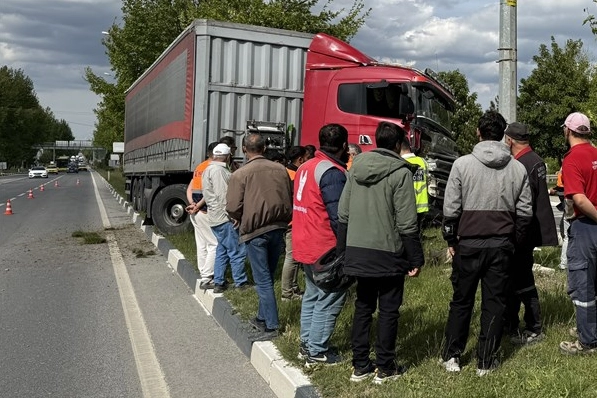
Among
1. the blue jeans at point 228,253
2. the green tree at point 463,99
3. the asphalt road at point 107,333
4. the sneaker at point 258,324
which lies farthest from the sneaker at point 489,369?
the green tree at point 463,99

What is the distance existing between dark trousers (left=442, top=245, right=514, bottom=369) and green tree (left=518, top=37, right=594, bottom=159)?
91.1 ft

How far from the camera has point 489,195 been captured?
161 inches

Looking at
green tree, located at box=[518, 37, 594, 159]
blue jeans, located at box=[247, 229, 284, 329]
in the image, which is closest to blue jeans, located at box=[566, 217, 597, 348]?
blue jeans, located at box=[247, 229, 284, 329]

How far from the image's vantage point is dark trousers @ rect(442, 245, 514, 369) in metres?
4.14

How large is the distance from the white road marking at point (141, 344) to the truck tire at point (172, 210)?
9.93 feet

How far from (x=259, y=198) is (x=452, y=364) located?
2.11m

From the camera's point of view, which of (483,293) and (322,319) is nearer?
(483,293)

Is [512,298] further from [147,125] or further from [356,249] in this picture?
[147,125]

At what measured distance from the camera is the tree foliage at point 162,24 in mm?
18500

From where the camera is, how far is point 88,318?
21.9 feet

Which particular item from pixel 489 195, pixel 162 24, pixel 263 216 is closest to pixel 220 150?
pixel 263 216

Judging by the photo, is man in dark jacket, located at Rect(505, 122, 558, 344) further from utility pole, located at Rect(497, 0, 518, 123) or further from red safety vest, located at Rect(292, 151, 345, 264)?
utility pole, located at Rect(497, 0, 518, 123)

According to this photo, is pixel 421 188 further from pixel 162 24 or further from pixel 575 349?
pixel 162 24

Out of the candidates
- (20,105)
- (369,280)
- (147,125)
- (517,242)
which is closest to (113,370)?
(369,280)
